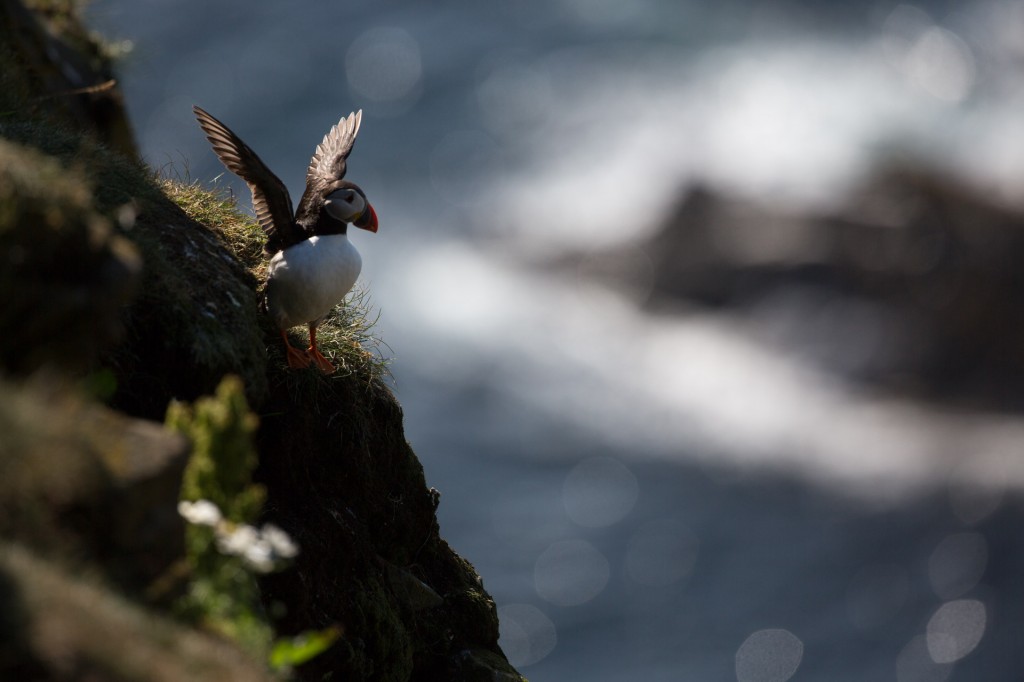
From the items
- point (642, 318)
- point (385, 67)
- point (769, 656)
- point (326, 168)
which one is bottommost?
point (326, 168)

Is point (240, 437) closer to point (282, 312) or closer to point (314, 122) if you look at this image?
point (282, 312)

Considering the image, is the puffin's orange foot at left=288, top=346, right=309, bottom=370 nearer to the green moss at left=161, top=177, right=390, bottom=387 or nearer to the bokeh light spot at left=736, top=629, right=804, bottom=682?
the green moss at left=161, top=177, right=390, bottom=387

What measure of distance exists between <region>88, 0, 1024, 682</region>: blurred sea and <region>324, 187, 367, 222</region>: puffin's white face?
19.9ft

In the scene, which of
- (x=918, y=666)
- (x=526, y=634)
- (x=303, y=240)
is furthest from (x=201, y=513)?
(x=918, y=666)

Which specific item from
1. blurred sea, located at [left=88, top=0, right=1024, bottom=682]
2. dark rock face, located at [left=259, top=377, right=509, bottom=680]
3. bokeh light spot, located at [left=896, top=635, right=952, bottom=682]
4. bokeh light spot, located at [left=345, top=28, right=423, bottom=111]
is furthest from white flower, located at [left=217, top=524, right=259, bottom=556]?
bokeh light spot, located at [left=345, top=28, right=423, bottom=111]

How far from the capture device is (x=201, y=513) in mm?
3438

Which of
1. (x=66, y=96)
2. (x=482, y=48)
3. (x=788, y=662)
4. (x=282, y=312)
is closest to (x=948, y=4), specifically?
(x=482, y=48)

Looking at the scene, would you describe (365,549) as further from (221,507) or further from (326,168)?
(221,507)

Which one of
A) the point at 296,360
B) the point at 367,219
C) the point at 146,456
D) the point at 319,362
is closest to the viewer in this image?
the point at 146,456

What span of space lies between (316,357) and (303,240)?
61 cm

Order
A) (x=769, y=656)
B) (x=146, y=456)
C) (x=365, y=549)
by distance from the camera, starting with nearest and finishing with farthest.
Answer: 1. (x=146, y=456)
2. (x=365, y=549)
3. (x=769, y=656)

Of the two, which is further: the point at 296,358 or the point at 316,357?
the point at 316,357

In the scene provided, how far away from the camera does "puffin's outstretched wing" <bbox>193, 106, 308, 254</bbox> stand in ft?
20.4

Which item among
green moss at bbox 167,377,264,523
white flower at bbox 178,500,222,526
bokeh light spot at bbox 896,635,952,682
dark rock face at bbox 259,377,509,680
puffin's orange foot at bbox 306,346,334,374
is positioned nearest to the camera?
white flower at bbox 178,500,222,526
